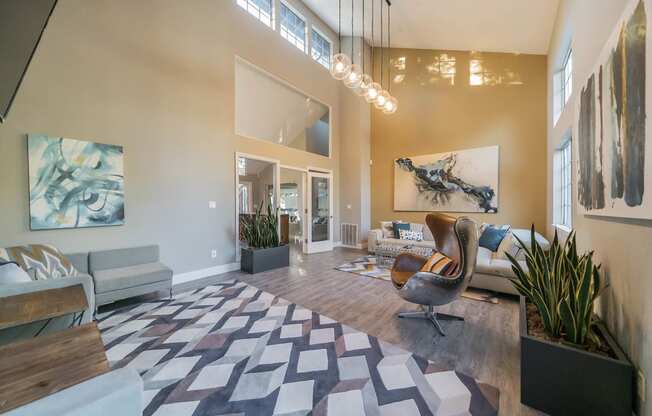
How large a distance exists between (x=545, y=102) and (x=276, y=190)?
5.47m

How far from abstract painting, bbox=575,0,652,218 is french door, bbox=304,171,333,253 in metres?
4.90

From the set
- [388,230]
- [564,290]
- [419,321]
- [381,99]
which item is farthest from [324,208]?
[564,290]

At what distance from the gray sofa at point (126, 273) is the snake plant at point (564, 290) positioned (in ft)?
12.1

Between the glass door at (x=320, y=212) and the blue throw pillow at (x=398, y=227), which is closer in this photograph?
the blue throw pillow at (x=398, y=227)

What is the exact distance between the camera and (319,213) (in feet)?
21.0

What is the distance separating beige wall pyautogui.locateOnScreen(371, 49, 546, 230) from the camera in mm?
4746

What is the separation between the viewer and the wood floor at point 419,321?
1.82m

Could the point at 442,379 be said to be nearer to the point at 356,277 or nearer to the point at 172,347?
the point at 172,347

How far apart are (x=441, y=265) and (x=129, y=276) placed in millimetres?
3393

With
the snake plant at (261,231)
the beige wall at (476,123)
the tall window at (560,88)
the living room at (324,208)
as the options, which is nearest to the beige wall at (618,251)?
the living room at (324,208)

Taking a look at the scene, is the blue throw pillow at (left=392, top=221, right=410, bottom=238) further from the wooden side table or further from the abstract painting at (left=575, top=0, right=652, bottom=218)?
the wooden side table

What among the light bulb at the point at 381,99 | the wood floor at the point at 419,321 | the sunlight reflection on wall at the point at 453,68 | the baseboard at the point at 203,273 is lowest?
the wood floor at the point at 419,321

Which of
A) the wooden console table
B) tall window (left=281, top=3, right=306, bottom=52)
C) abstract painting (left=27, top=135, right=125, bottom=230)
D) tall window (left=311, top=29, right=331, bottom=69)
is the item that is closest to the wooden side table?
the wooden console table

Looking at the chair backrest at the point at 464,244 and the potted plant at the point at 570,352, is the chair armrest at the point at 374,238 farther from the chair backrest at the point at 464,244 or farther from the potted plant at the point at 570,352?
the potted plant at the point at 570,352
